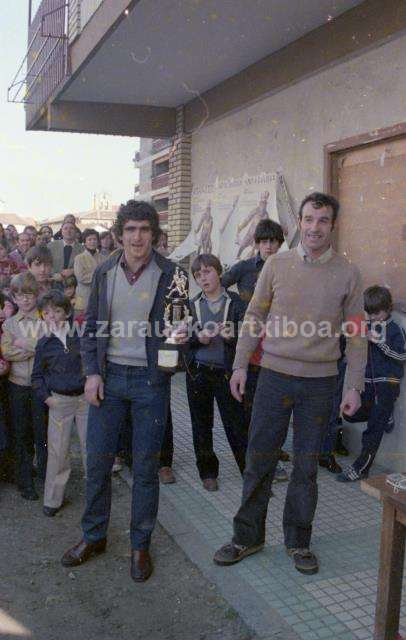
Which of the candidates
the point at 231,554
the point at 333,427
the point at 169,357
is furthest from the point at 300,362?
the point at 333,427

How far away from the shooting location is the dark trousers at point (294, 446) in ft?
11.5

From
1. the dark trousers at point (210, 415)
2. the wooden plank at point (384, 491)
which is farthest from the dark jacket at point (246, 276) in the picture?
the wooden plank at point (384, 491)

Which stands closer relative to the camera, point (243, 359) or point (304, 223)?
point (304, 223)

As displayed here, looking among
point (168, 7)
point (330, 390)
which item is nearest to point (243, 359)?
point (330, 390)

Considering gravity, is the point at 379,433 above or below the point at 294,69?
below

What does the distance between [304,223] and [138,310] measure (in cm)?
99

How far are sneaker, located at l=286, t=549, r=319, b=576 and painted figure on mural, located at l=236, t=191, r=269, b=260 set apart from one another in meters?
3.76

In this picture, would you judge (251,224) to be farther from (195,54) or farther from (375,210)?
(375,210)

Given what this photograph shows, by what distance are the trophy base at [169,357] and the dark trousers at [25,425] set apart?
1640 millimetres

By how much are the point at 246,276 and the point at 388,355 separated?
1224 mm

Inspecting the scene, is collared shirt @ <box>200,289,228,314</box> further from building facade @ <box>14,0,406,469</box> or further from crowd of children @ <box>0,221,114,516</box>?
building facade @ <box>14,0,406,469</box>

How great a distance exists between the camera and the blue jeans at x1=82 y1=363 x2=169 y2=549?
11.7 feet

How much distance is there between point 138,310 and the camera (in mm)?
3523

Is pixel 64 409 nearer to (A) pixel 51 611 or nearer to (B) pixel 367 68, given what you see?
(A) pixel 51 611
